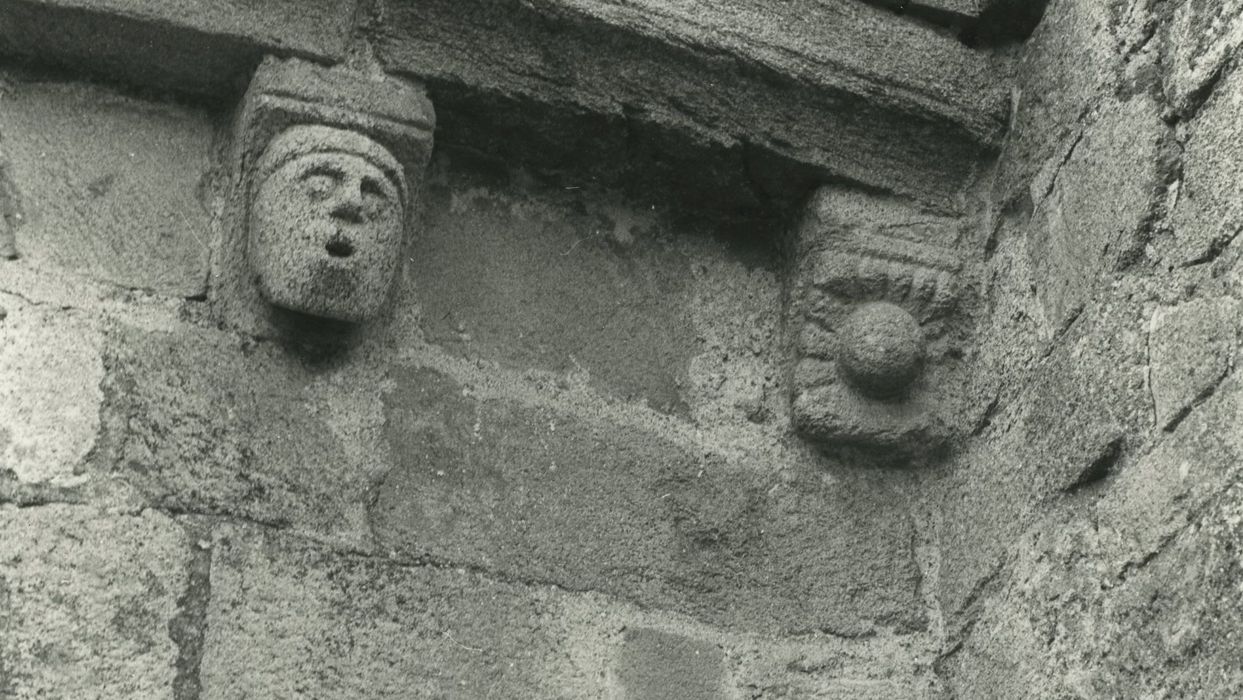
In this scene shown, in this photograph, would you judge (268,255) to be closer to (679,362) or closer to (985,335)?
→ (679,362)

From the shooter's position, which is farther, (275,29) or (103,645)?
(275,29)

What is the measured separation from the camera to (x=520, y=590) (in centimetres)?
251

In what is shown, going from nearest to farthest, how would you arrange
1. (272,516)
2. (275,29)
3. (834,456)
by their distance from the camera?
1. (272,516)
2. (275,29)
3. (834,456)

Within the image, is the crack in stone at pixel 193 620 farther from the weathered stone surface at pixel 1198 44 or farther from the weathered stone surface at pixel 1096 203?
the weathered stone surface at pixel 1198 44

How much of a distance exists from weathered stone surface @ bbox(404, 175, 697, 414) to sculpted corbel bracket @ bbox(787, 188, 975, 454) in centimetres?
20

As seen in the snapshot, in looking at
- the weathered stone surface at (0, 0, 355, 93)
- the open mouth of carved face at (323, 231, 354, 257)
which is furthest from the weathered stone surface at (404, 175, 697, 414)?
the weathered stone surface at (0, 0, 355, 93)

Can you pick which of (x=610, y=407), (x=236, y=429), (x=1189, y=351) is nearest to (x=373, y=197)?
(x=236, y=429)

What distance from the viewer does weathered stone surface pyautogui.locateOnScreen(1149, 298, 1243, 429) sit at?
2113 mm

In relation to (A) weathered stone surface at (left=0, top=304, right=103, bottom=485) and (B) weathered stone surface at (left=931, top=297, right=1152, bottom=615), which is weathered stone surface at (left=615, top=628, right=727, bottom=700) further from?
(A) weathered stone surface at (left=0, top=304, right=103, bottom=485)

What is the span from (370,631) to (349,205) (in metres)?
0.58

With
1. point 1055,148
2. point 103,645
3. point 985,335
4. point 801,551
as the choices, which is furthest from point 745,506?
point 103,645

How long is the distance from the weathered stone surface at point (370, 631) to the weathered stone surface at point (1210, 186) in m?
0.97

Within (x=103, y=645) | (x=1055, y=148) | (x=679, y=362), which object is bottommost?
(x=103, y=645)

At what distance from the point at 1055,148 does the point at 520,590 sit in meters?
1.03
